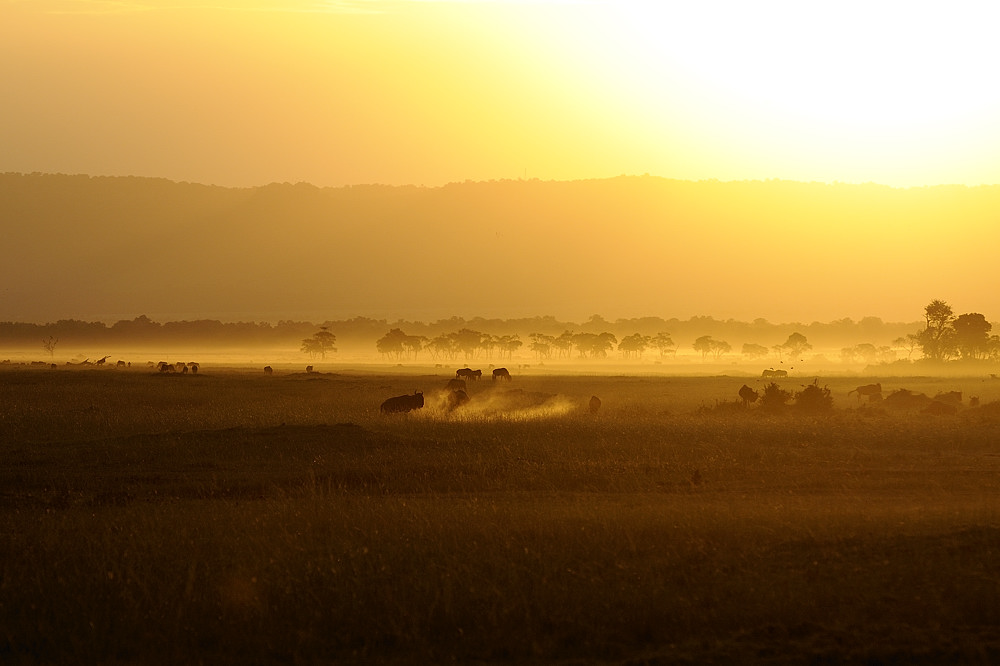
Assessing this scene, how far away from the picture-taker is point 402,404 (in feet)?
112

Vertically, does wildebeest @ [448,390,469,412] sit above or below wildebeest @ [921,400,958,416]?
above

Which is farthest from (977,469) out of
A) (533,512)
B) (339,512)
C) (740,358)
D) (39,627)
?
(740,358)

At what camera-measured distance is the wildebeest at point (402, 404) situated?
111 feet

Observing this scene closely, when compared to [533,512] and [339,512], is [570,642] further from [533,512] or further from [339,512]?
[339,512]

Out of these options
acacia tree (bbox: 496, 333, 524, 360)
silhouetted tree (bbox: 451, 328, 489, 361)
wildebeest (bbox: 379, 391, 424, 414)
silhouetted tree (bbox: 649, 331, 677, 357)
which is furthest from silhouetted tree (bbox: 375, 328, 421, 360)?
wildebeest (bbox: 379, 391, 424, 414)

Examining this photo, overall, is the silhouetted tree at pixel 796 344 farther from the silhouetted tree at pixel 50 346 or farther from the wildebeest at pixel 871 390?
the wildebeest at pixel 871 390

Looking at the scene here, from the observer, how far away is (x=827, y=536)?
1295cm

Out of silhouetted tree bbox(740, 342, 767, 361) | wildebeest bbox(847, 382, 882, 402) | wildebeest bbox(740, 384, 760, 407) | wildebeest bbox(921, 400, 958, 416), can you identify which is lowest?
wildebeest bbox(921, 400, 958, 416)

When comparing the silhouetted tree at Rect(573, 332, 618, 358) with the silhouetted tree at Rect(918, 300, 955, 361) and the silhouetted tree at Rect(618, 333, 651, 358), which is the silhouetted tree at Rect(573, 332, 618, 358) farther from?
the silhouetted tree at Rect(918, 300, 955, 361)

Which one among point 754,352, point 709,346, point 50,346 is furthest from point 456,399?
point 754,352

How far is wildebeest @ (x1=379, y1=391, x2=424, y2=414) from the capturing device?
3378 centimetres

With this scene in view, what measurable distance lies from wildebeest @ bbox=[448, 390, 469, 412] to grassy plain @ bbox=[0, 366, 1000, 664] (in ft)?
34.8

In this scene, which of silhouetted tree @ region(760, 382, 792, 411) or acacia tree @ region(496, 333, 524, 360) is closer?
silhouetted tree @ region(760, 382, 792, 411)

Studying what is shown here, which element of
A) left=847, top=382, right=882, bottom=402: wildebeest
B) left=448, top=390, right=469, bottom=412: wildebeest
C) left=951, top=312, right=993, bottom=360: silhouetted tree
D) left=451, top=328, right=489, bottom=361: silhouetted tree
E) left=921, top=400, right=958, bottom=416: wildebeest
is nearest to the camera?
left=921, top=400, right=958, bottom=416: wildebeest
